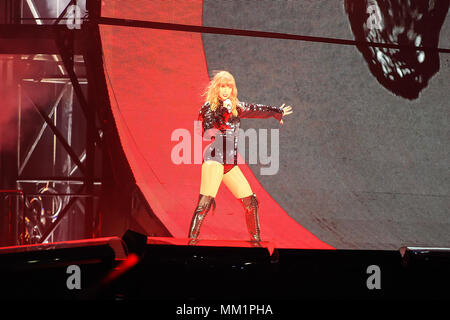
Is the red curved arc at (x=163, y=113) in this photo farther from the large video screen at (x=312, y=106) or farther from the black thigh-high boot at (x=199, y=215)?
the black thigh-high boot at (x=199, y=215)

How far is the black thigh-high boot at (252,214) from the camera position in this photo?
2.44 meters

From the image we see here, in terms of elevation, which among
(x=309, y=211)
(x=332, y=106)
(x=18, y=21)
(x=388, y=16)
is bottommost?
(x=309, y=211)

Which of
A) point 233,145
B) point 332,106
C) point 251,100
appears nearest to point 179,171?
point 233,145

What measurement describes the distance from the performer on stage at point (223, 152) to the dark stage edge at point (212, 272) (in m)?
1.69

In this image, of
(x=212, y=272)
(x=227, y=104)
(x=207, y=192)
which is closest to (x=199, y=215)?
(x=207, y=192)

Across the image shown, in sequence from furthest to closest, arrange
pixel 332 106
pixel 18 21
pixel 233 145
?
1. pixel 18 21
2. pixel 332 106
3. pixel 233 145

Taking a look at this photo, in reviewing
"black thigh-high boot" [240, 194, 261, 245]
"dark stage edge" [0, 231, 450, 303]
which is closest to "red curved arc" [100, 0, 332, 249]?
"black thigh-high boot" [240, 194, 261, 245]

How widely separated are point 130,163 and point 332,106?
4.76 feet

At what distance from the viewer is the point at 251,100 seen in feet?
9.53

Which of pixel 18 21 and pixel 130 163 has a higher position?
pixel 18 21

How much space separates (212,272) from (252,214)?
1.82 metres

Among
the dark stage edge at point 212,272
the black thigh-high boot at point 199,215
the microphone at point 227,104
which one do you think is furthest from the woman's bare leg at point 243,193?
the dark stage edge at point 212,272

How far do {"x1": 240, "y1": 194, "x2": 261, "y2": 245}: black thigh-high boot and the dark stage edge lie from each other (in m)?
1.71

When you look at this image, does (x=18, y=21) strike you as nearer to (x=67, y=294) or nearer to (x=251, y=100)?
(x=251, y=100)
